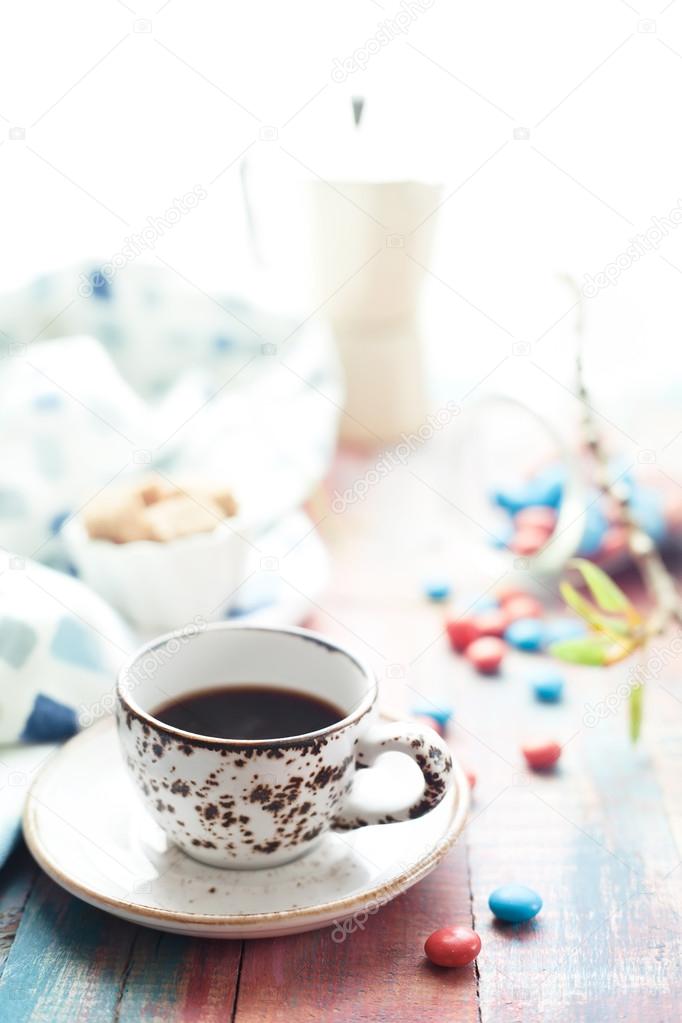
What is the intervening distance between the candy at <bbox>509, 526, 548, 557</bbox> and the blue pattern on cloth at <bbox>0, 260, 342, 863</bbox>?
21cm

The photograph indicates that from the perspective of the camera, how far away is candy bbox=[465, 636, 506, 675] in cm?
89

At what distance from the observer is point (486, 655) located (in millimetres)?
896

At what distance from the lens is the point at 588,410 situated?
88 centimetres

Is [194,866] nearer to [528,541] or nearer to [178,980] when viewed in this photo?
[178,980]

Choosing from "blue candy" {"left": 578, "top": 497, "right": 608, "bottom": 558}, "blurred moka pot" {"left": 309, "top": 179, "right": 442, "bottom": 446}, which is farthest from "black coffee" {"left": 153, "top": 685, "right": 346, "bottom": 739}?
"blurred moka pot" {"left": 309, "top": 179, "right": 442, "bottom": 446}

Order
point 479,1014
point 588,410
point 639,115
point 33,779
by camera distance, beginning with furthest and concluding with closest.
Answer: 1. point 639,115
2. point 588,410
3. point 33,779
4. point 479,1014

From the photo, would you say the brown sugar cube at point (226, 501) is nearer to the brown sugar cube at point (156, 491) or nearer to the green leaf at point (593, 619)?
the brown sugar cube at point (156, 491)

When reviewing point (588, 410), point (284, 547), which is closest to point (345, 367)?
point (284, 547)

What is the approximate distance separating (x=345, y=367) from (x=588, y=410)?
1.68 feet

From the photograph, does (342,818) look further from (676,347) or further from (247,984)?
(676,347)

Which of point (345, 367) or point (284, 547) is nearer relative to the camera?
point (284, 547)

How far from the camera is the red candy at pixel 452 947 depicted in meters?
0.58
